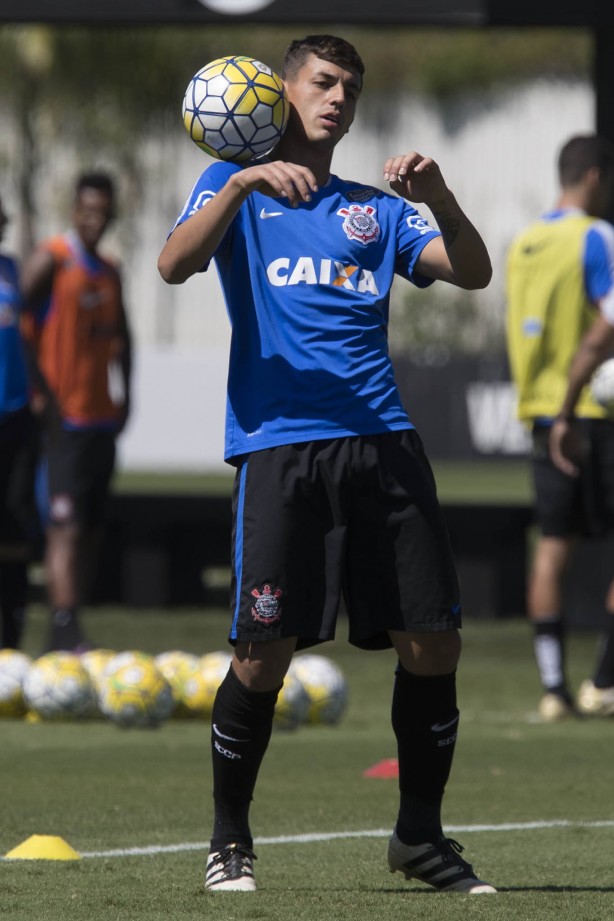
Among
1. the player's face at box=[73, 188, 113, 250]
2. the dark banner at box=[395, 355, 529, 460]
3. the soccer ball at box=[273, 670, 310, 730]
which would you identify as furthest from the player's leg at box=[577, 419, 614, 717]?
the dark banner at box=[395, 355, 529, 460]

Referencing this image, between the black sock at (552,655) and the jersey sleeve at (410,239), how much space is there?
382 cm

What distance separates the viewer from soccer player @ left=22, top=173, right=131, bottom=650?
10.2 m

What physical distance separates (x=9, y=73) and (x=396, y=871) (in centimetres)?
4072

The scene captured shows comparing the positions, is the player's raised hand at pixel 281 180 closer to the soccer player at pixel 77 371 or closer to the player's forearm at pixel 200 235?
the player's forearm at pixel 200 235

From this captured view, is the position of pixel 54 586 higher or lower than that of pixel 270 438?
lower

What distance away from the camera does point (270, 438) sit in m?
4.72

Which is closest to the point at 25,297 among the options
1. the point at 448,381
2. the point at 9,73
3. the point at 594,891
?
the point at 594,891

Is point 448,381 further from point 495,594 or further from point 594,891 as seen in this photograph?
point 594,891

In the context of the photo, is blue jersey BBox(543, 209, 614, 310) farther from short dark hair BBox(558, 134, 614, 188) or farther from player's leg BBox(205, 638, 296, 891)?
player's leg BBox(205, 638, 296, 891)

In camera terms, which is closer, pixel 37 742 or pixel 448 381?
pixel 37 742

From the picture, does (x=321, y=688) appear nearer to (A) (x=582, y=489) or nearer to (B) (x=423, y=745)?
(A) (x=582, y=489)

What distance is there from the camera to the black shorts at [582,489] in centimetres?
854

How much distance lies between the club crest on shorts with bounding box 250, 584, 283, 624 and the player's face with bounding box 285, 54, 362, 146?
3.75ft

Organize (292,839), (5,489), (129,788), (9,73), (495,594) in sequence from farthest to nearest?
(9,73)
(495,594)
(5,489)
(129,788)
(292,839)
